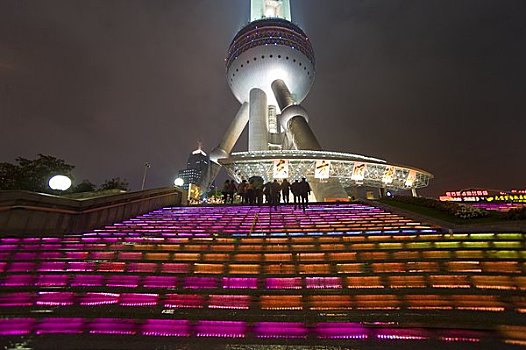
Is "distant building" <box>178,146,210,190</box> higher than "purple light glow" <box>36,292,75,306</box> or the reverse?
higher

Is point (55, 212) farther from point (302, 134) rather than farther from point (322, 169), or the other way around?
point (302, 134)

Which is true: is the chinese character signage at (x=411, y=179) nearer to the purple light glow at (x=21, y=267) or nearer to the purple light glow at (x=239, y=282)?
the purple light glow at (x=239, y=282)

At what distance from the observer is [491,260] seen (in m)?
4.18

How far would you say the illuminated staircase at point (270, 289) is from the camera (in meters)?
2.85

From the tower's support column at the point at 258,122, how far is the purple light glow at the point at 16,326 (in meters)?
38.3

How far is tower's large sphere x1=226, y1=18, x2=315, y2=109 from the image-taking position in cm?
4728

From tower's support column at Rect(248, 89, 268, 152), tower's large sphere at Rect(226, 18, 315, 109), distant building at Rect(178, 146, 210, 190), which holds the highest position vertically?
distant building at Rect(178, 146, 210, 190)

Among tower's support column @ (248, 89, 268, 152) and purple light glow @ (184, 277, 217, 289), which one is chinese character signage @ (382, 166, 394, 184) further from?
purple light glow @ (184, 277, 217, 289)

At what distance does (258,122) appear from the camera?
4253 centimetres

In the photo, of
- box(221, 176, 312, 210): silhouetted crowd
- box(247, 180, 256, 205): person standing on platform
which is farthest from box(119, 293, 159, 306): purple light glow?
box(247, 180, 256, 205): person standing on platform

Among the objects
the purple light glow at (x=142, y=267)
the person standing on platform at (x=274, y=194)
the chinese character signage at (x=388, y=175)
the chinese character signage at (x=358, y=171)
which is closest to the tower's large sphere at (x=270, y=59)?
the chinese character signage at (x=358, y=171)

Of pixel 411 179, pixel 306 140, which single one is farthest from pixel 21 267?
pixel 411 179

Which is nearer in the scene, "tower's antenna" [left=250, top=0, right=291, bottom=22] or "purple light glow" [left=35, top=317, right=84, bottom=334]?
"purple light glow" [left=35, top=317, right=84, bottom=334]

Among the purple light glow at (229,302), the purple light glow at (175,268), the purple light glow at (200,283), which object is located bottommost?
the purple light glow at (229,302)
